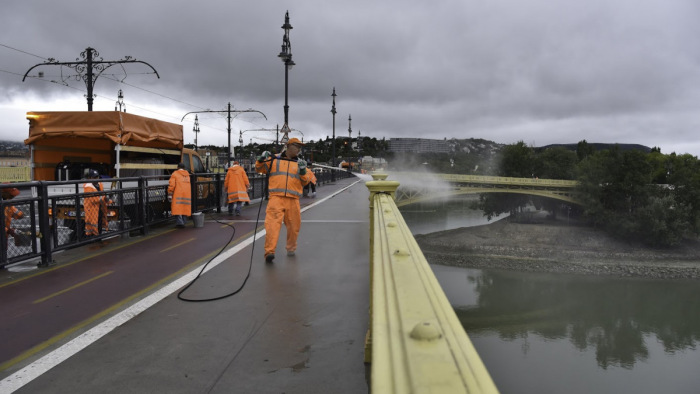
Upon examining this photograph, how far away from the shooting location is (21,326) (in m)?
4.38

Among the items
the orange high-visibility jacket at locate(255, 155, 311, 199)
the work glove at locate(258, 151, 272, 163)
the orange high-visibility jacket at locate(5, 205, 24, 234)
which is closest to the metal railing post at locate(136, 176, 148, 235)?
the orange high-visibility jacket at locate(5, 205, 24, 234)

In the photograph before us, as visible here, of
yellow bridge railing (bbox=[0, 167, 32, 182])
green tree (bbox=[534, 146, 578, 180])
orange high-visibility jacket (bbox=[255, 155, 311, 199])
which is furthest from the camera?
green tree (bbox=[534, 146, 578, 180])

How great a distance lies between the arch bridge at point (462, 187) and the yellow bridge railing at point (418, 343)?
4674 centimetres

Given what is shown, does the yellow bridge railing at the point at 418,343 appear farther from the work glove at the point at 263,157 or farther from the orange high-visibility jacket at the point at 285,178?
the work glove at the point at 263,157

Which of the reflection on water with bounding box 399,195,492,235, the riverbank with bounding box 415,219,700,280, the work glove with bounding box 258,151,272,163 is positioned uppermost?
the work glove with bounding box 258,151,272,163

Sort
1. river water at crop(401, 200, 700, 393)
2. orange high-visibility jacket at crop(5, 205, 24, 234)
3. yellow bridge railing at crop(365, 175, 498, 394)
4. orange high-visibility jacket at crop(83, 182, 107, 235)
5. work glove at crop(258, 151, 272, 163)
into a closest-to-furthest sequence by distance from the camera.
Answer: yellow bridge railing at crop(365, 175, 498, 394) < orange high-visibility jacket at crop(5, 205, 24, 234) < work glove at crop(258, 151, 272, 163) < orange high-visibility jacket at crop(83, 182, 107, 235) < river water at crop(401, 200, 700, 393)

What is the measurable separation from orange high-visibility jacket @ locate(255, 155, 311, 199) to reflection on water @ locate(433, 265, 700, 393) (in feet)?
73.8

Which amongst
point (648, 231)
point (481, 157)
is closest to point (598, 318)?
point (648, 231)

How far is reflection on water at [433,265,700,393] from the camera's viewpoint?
2848cm

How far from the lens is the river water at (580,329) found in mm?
28406

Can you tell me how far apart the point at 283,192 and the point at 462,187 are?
200ft

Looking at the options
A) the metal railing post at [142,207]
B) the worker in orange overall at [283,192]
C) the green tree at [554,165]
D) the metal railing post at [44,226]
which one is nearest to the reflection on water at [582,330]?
the metal railing post at [142,207]

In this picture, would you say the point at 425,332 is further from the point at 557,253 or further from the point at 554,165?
the point at 554,165

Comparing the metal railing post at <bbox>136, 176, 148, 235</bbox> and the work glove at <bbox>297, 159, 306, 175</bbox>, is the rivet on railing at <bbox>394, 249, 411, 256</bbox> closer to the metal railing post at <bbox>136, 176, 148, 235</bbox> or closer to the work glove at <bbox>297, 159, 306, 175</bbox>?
the work glove at <bbox>297, 159, 306, 175</bbox>
